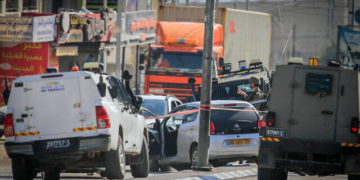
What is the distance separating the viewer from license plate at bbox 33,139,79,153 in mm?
12008

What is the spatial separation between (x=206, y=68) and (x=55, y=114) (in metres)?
5.44

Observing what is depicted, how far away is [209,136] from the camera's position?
54.0ft

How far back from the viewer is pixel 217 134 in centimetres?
1672

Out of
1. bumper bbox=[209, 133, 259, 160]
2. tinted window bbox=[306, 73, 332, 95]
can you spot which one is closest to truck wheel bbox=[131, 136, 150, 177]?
bumper bbox=[209, 133, 259, 160]

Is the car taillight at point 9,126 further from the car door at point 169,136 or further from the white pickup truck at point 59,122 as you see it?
the car door at point 169,136

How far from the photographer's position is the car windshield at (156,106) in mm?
20625

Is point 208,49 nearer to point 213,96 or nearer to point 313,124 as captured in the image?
point 313,124

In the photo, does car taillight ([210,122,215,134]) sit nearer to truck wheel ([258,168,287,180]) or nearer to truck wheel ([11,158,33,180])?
truck wheel ([258,168,287,180])

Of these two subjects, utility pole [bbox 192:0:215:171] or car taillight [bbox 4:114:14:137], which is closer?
car taillight [bbox 4:114:14:137]

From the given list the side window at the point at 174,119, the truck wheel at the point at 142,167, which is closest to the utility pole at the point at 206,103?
the side window at the point at 174,119

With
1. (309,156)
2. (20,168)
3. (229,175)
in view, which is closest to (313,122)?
(309,156)

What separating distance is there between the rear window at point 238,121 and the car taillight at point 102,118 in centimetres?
490

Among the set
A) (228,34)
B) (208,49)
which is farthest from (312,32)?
(208,49)

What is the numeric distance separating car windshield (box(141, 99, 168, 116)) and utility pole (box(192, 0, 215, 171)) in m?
3.83
